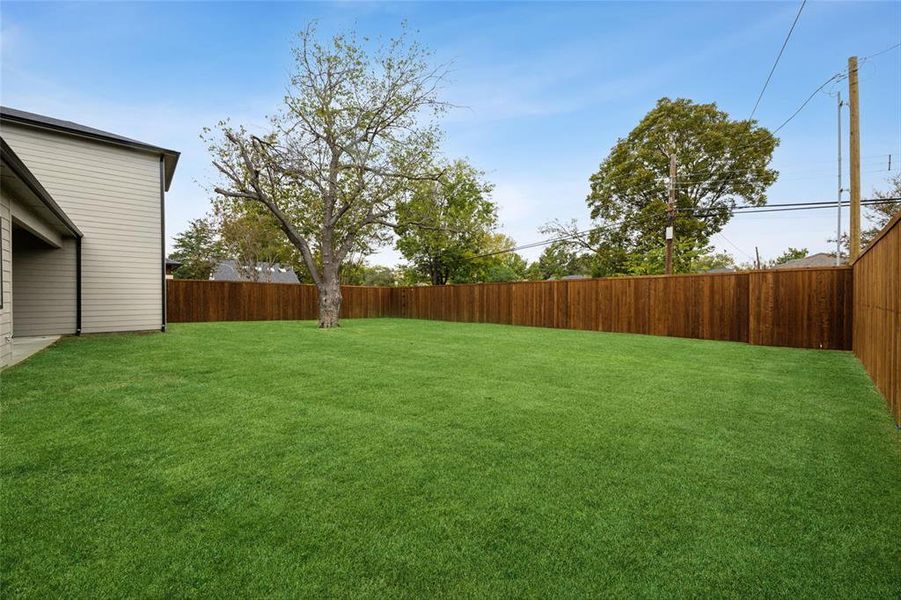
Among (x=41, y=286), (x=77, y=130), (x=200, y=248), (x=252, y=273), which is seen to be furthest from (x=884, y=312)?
(x=200, y=248)

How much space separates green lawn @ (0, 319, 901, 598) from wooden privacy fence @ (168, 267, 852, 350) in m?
4.07

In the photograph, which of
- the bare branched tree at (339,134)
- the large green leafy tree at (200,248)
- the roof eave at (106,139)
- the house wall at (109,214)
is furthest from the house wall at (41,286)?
the large green leafy tree at (200,248)

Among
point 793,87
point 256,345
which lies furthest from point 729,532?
point 793,87

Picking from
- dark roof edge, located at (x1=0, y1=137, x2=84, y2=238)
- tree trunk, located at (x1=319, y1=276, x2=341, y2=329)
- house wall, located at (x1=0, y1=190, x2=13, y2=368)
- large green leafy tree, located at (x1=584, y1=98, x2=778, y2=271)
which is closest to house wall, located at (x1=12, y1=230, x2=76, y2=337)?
dark roof edge, located at (x1=0, y1=137, x2=84, y2=238)

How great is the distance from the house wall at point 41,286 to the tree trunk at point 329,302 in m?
5.36

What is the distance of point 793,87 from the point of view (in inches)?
417

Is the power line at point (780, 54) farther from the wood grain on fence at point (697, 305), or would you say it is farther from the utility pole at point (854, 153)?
the wood grain on fence at point (697, 305)

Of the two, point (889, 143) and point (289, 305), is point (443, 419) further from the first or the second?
point (889, 143)

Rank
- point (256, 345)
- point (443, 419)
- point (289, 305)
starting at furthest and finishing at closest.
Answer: point (289, 305), point (256, 345), point (443, 419)

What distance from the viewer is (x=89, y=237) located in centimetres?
811

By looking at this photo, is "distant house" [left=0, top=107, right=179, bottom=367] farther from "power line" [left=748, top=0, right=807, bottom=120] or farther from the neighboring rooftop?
"power line" [left=748, top=0, right=807, bottom=120]

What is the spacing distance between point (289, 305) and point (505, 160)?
973cm

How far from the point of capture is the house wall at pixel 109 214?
7.70m

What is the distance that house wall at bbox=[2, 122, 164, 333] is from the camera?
7.70 m
